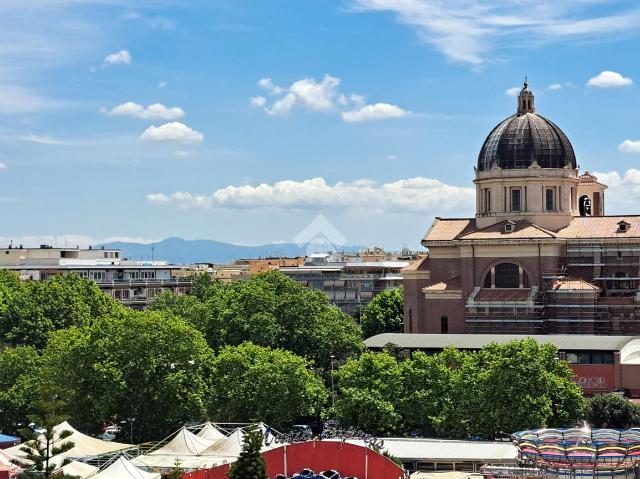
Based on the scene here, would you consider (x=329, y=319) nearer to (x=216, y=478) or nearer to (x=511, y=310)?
(x=511, y=310)

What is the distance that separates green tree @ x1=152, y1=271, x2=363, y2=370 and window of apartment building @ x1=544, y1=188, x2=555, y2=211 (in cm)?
1987

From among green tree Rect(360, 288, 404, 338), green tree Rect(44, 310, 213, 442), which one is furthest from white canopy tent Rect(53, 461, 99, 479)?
green tree Rect(360, 288, 404, 338)

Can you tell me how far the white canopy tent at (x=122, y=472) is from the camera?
220 feet

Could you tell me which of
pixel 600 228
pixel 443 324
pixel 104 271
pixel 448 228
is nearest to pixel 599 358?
pixel 600 228

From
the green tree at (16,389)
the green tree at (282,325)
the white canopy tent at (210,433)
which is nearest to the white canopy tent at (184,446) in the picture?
the white canopy tent at (210,433)

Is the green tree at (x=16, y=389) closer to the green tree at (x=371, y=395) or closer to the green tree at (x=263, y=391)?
the green tree at (x=263, y=391)

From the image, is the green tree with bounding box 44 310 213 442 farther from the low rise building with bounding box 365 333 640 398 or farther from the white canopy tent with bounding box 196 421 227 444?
the low rise building with bounding box 365 333 640 398

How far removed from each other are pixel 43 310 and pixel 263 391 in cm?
3693

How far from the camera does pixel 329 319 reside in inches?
4385

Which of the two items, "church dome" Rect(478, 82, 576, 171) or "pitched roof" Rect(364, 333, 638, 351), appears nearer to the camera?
"pitched roof" Rect(364, 333, 638, 351)

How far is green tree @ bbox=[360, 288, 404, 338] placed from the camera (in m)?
138

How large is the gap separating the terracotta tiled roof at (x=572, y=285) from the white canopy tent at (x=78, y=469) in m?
47.9

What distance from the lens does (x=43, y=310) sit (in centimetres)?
11656

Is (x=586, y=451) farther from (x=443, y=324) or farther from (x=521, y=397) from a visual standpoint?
(x=443, y=324)
